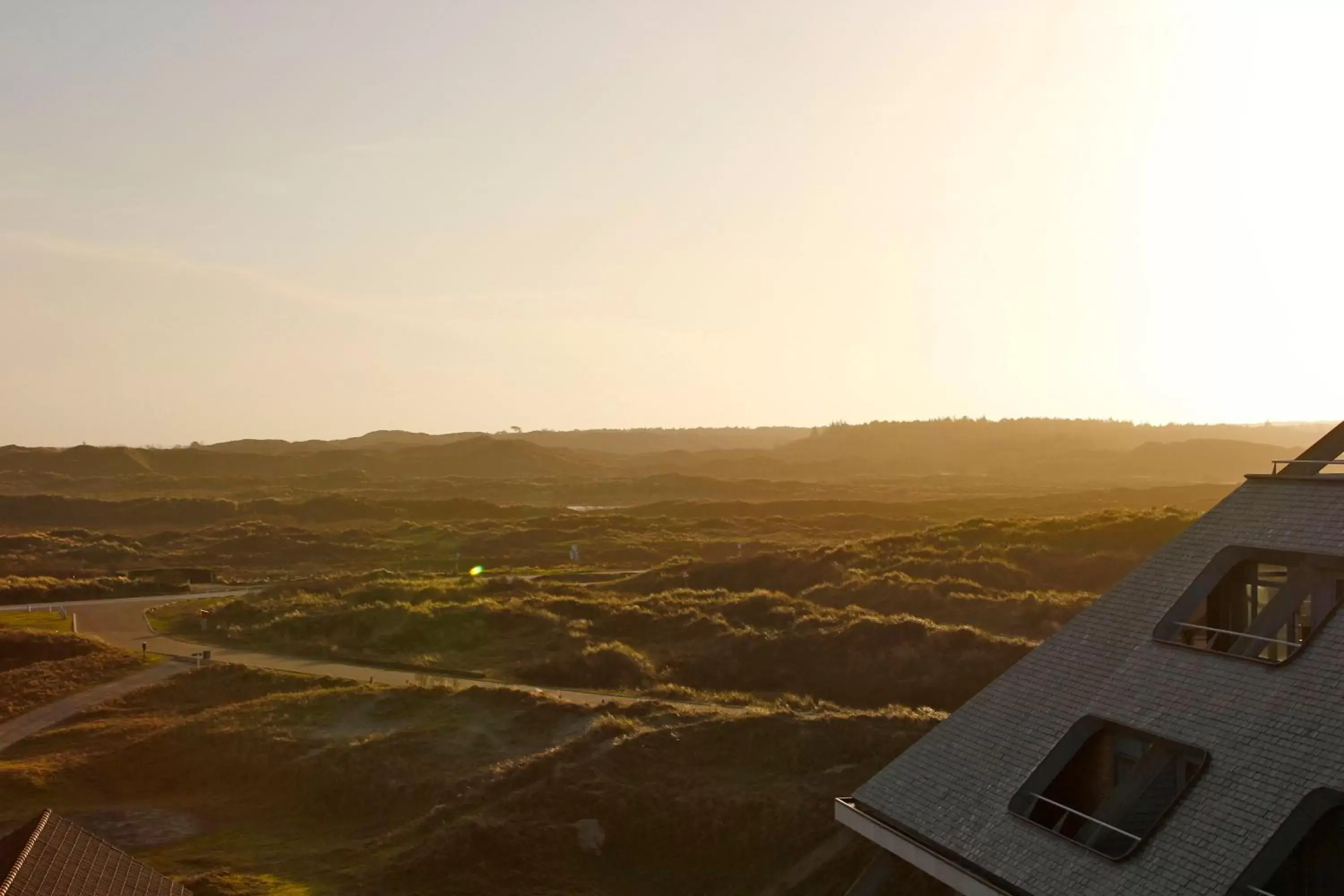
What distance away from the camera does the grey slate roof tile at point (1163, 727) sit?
38.6 feet

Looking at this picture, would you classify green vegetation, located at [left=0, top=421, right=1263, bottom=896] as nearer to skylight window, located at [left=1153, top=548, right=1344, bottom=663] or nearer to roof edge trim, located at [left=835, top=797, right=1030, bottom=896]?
roof edge trim, located at [left=835, top=797, right=1030, bottom=896]

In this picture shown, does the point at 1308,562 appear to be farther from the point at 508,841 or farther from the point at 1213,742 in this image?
the point at 508,841

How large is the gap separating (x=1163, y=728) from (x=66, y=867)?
15.2m

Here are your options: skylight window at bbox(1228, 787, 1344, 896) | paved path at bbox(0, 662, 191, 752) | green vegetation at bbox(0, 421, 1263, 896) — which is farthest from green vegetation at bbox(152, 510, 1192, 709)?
skylight window at bbox(1228, 787, 1344, 896)

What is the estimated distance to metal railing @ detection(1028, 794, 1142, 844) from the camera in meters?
12.9

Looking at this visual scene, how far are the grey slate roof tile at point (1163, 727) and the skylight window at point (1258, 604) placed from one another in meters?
0.22

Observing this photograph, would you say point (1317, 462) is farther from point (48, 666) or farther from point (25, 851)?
point (48, 666)

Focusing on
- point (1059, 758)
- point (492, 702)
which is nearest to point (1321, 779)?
point (1059, 758)

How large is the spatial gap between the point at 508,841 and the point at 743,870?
552 cm

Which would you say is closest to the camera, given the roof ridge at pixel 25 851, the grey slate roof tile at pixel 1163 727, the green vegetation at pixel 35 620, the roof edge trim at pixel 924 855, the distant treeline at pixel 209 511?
the grey slate roof tile at pixel 1163 727

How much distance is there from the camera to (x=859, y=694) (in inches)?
1545

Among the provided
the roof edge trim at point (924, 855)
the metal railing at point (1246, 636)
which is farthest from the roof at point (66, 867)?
the metal railing at point (1246, 636)

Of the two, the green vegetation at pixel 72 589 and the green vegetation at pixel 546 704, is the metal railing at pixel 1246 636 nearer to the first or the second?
the green vegetation at pixel 546 704

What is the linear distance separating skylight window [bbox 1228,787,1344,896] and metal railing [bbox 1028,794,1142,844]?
4.72 ft
